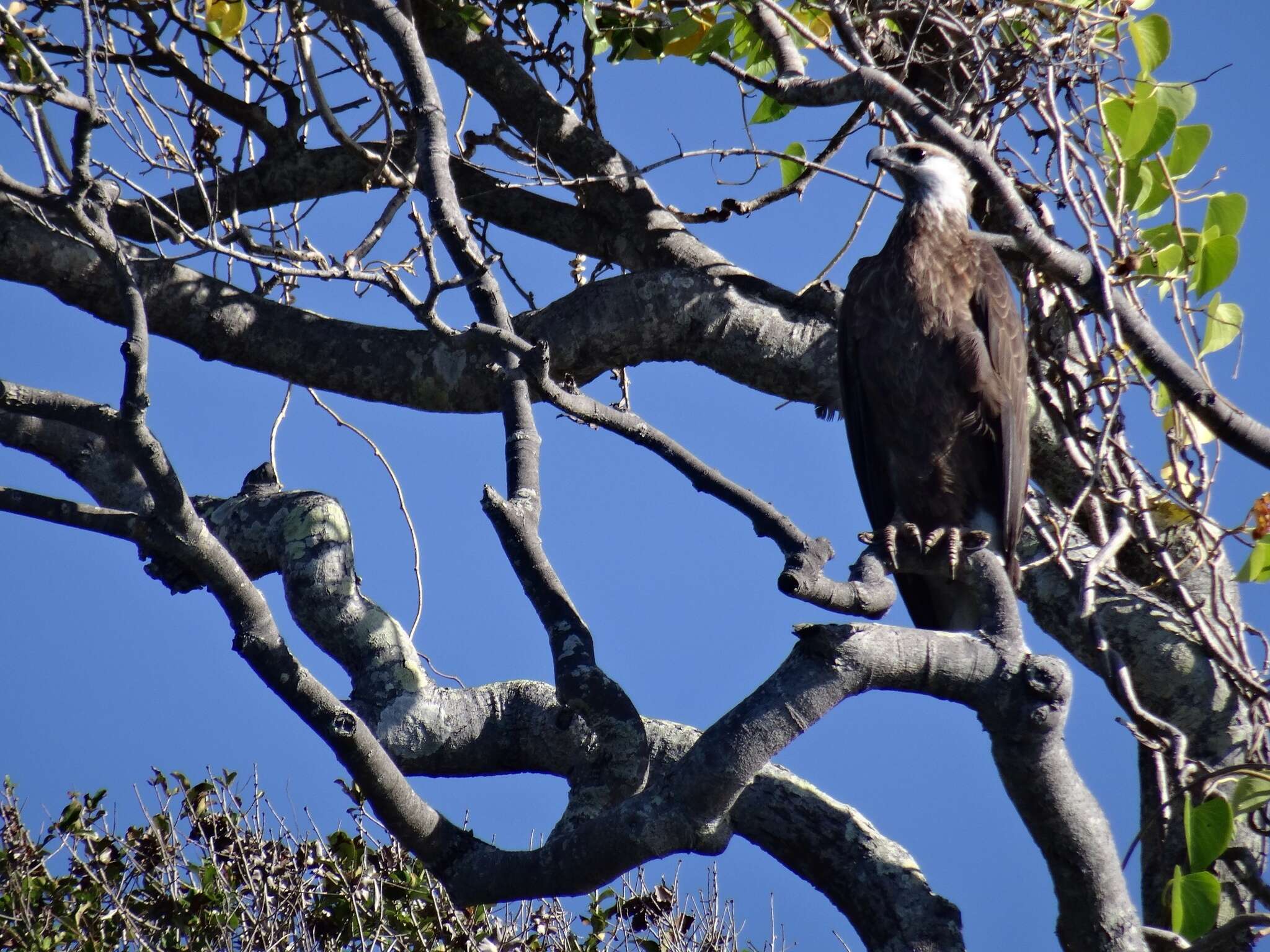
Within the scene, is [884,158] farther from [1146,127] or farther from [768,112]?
[1146,127]

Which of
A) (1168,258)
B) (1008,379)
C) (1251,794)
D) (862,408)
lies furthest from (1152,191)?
(1251,794)

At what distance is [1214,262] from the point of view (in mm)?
2516

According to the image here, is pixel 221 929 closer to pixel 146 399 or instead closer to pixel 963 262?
pixel 146 399

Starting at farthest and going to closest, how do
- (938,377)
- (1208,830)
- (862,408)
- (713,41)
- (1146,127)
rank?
(862,408) < (938,377) < (713,41) < (1146,127) < (1208,830)

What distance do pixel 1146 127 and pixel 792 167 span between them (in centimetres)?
114

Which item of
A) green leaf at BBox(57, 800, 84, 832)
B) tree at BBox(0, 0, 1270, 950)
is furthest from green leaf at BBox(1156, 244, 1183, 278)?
green leaf at BBox(57, 800, 84, 832)

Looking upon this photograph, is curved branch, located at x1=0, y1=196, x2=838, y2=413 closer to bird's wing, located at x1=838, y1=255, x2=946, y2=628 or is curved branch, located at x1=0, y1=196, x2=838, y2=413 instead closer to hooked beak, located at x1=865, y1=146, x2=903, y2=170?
bird's wing, located at x1=838, y1=255, x2=946, y2=628

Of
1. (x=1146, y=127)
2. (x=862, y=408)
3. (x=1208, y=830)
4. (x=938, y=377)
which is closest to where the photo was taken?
(x=1208, y=830)

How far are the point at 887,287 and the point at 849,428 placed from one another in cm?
43

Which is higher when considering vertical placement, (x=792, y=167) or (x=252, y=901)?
(x=792, y=167)

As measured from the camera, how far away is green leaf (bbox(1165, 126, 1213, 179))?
2.62 m

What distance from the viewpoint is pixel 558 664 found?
205cm

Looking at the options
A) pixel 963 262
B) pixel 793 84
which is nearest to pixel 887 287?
pixel 963 262

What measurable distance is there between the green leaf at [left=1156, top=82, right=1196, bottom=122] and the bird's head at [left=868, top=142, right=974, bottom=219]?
2.82 ft
